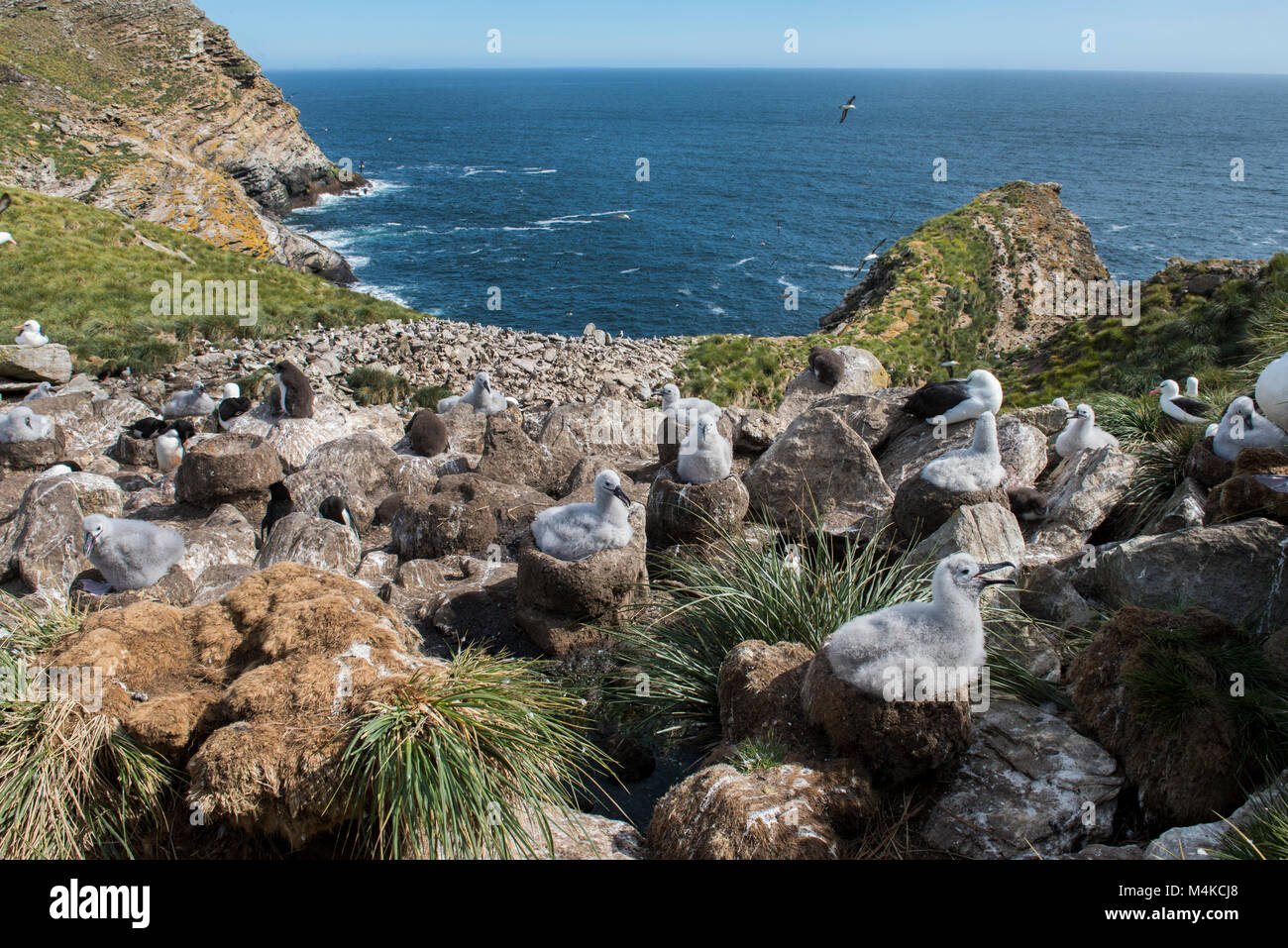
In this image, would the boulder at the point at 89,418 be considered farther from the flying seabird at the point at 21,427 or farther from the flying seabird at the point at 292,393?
the flying seabird at the point at 292,393

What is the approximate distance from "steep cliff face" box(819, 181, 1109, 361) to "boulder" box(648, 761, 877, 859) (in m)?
32.3

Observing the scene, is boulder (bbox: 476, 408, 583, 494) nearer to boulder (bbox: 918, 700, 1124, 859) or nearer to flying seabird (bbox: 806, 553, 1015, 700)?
flying seabird (bbox: 806, 553, 1015, 700)

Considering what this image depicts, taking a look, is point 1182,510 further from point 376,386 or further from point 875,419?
point 376,386

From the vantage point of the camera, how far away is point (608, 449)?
15023 millimetres

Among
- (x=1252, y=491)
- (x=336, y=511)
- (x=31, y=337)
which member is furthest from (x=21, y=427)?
(x=1252, y=491)

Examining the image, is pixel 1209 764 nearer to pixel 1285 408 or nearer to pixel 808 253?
pixel 1285 408

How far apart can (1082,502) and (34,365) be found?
23.7m

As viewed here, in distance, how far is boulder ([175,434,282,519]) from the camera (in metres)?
11.6

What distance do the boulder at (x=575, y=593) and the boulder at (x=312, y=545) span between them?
9.25 feet

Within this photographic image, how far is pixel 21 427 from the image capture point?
14898 millimetres

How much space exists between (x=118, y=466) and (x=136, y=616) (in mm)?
12250

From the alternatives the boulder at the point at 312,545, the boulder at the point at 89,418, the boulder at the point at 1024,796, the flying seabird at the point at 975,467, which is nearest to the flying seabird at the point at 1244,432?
the flying seabird at the point at 975,467

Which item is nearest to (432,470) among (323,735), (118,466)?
(118,466)

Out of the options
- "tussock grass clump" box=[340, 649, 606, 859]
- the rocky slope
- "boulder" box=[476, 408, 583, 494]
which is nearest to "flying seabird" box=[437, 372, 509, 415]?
the rocky slope
